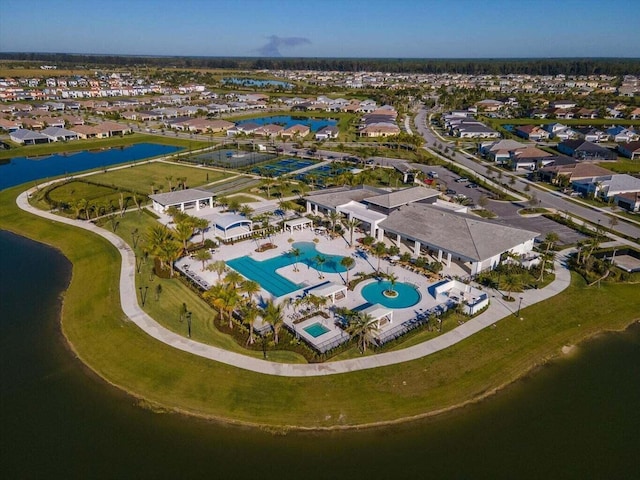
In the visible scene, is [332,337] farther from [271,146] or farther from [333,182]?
[271,146]

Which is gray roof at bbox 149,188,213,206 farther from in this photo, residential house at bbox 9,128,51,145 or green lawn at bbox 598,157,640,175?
green lawn at bbox 598,157,640,175

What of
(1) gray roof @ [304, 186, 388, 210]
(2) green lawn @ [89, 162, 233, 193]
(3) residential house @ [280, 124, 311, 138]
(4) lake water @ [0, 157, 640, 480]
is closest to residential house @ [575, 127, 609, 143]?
(3) residential house @ [280, 124, 311, 138]

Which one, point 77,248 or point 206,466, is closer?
point 206,466

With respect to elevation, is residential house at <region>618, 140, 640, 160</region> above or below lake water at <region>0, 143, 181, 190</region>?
above

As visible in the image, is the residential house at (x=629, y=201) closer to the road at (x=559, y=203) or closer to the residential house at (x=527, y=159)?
the road at (x=559, y=203)

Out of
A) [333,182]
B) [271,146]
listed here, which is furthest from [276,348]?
[271,146]

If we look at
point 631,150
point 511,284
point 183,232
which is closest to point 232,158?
point 183,232

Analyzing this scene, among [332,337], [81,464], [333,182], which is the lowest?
[81,464]
